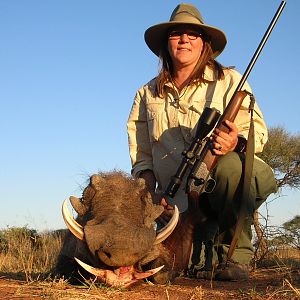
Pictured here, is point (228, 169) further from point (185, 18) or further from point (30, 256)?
point (30, 256)

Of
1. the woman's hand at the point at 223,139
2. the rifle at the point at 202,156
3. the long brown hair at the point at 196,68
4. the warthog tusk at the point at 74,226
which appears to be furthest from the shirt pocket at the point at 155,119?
the warthog tusk at the point at 74,226

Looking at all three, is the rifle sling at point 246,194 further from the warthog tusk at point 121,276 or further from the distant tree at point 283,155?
the distant tree at point 283,155

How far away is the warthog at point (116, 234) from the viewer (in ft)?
10.4

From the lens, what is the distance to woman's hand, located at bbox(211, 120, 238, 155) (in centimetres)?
473

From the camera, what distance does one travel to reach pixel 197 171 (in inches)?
185

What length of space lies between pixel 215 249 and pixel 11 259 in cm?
373

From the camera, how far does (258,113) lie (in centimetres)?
529

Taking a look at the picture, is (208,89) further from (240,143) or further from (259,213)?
(259,213)

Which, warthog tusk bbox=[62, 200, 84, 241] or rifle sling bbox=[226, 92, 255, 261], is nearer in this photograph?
warthog tusk bbox=[62, 200, 84, 241]

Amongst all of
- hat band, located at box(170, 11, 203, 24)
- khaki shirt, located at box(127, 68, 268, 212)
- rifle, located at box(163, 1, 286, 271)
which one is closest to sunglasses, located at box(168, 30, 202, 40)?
hat band, located at box(170, 11, 203, 24)

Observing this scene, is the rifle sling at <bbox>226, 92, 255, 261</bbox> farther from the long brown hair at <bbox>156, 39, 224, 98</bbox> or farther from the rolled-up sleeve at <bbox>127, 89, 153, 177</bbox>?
the rolled-up sleeve at <bbox>127, 89, 153, 177</bbox>

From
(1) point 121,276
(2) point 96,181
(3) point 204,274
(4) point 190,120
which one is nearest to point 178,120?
(4) point 190,120

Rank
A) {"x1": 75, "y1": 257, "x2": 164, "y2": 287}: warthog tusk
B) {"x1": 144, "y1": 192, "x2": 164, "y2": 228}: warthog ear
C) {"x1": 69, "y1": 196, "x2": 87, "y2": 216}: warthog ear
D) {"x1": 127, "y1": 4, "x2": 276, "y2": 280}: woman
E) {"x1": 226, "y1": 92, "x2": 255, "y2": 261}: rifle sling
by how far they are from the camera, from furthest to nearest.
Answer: {"x1": 127, "y1": 4, "x2": 276, "y2": 280}: woman < {"x1": 226, "y1": 92, "x2": 255, "y2": 261}: rifle sling < {"x1": 69, "y1": 196, "x2": 87, "y2": 216}: warthog ear < {"x1": 144, "y1": 192, "x2": 164, "y2": 228}: warthog ear < {"x1": 75, "y1": 257, "x2": 164, "y2": 287}: warthog tusk

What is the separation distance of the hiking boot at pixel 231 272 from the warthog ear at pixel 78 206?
122 cm
